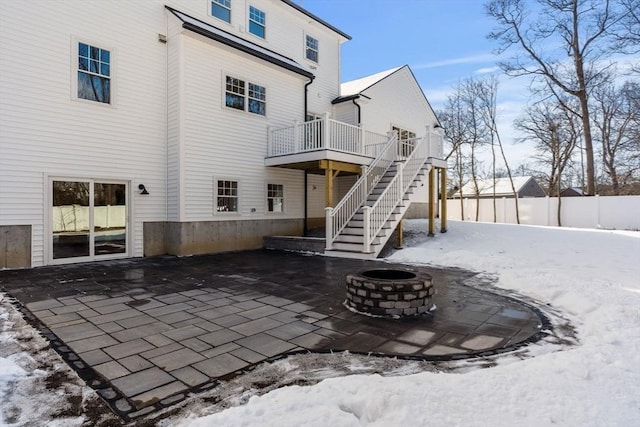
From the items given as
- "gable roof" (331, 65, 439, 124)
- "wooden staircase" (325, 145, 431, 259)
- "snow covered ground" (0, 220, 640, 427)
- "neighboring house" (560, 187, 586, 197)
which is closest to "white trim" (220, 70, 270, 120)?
"gable roof" (331, 65, 439, 124)

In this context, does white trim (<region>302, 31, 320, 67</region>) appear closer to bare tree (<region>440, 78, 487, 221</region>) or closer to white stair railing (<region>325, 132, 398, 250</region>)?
white stair railing (<region>325, 132, 398, 250</region>)

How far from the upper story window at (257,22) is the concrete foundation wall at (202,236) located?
260 inches

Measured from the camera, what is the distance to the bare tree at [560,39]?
18.8 m

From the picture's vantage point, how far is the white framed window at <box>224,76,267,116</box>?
1086 cm

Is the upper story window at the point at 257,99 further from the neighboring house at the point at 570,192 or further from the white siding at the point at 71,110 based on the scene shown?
the neighboring house at the point at 570,192

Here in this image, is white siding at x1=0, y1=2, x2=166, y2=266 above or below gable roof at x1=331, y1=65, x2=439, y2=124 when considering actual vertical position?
below

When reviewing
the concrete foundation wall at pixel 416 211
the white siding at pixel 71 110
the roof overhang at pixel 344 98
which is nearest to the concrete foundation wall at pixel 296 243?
the white siding at pixel 71 110

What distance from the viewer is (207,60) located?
10.2m

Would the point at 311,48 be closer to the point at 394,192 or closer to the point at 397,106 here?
the point at 397,106

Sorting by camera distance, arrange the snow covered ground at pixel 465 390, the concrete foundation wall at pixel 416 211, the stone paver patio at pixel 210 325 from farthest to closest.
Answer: the concrete foundation wall at pixel 416 211
the stone paver patio at pixel 210 325
the snow covered ground at pixel 465 390

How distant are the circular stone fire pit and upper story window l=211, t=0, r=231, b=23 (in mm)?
10340

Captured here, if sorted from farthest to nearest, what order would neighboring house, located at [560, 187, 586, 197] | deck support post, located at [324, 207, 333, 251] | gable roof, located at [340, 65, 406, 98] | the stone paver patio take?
neighboring house, located at [560, 187, 586, 197]
gable roof, located at [340, 65, 406, 98]
deck support post, located at [324, 207, 333, 251]
the stone paver patio

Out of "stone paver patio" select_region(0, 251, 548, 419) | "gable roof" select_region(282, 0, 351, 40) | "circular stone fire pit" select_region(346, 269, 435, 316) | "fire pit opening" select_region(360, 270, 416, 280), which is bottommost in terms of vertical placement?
"stone paver patio" select_region(0, 251, 548, 419)

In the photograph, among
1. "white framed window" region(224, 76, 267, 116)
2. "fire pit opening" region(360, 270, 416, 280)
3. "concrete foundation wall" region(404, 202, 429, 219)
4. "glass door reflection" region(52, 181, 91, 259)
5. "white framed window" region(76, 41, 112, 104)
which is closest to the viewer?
"fire pit opening" region(360, 270, 416, 280)
